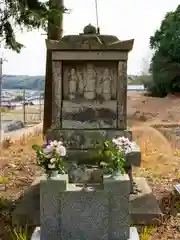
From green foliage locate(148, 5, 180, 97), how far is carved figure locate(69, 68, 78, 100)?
2123 cm

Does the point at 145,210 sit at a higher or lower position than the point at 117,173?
lower

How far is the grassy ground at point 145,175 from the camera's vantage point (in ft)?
18.1

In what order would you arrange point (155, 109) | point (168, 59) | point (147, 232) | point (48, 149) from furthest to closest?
point (168, 59), point (155, 109), point (147, 232), point (48, 149)

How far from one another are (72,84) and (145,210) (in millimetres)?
2129

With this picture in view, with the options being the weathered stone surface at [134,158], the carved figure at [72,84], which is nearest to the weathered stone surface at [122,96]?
the weathered stone surface at [134,158]

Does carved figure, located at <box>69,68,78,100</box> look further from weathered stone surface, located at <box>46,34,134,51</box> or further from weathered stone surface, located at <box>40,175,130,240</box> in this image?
weathered stone surface, located at <box>40,175,130,240</box>

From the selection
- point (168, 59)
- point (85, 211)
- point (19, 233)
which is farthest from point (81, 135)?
point (168, 59)

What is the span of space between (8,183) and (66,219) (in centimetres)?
314

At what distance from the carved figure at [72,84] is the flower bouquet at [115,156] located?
1905 mm

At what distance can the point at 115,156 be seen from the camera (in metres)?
4.57

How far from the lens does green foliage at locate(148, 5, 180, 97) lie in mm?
27394

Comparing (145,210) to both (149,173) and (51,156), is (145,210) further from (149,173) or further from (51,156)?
(149,173)

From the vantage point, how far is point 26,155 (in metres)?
9.96

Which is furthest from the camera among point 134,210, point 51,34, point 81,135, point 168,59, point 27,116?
point 27,116
